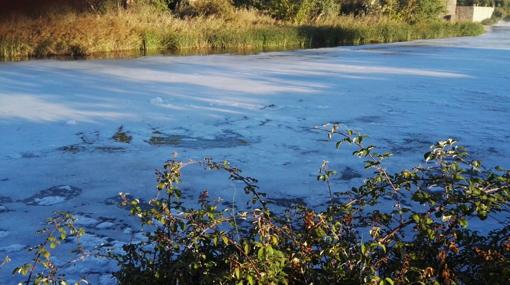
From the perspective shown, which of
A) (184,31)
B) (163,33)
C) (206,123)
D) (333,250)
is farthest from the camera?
(184,31)

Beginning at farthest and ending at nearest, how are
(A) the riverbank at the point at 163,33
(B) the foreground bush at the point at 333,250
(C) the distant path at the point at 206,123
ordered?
(A) the riverbank at the point at 163,33
(C) the distant path at the point at 206,123
(B) the foreground bush at the point at 333,250

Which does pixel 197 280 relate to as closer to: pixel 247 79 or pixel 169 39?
pixel 247 79

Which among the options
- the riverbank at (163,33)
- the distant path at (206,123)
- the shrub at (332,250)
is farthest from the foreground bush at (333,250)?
the riverbank at (163,33)

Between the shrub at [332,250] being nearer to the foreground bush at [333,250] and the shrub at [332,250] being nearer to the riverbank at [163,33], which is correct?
the foreground bush at [333,250]

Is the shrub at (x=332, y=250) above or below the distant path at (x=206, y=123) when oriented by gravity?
above

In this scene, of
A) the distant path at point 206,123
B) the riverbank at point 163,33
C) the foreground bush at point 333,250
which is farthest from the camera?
the riverbank at point 163,33

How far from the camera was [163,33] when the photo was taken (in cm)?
1809

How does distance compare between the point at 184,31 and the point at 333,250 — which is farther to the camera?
the point at 184,31

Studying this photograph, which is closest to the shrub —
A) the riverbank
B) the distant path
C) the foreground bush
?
the foreground bush

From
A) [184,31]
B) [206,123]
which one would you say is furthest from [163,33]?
[206,123]

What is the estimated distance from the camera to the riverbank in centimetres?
1570

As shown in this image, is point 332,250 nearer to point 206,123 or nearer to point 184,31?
point 206,123

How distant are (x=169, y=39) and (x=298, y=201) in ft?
48.5

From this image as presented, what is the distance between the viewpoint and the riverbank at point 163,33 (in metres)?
15.7
